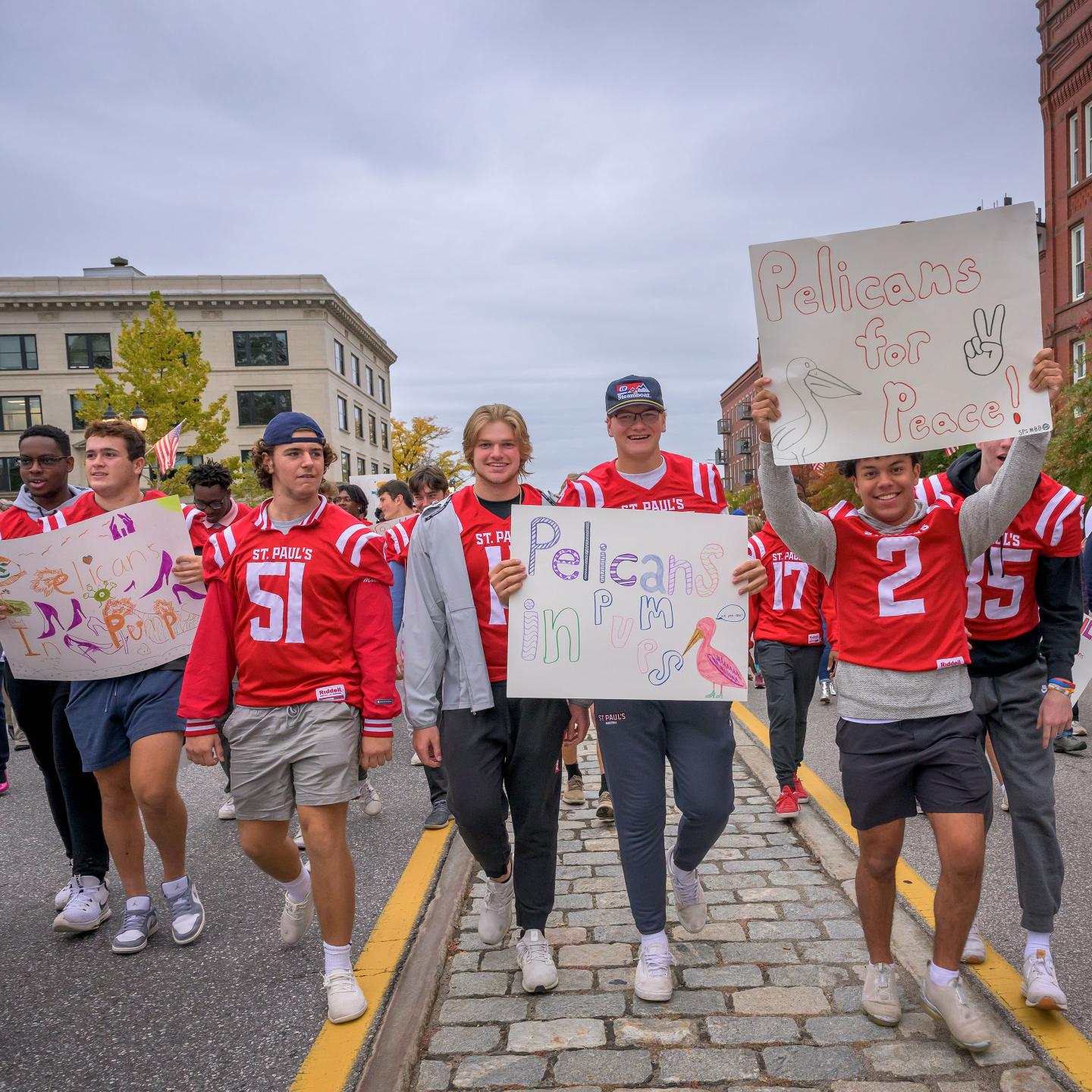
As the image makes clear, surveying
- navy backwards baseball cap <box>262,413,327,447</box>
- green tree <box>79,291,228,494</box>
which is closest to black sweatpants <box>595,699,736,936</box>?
navy backwards baseball cap <box>262,413,327,447</box>

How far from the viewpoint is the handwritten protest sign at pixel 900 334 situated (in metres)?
3.01

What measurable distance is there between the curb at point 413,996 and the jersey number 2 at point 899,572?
2.17m

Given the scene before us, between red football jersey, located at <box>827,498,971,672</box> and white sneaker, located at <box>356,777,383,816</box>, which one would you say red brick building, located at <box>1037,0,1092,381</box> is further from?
red football jersey, located at <box>827,498,971,672</box>

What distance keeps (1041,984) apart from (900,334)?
227cm

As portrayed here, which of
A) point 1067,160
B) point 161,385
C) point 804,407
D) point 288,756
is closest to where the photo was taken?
point 804,407

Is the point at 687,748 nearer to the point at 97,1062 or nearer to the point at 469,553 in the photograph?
the point at 469,553

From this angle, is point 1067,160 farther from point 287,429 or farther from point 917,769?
point 287,429

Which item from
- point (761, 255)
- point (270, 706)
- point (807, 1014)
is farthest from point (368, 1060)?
point (761, 255)

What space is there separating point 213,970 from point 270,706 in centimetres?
120

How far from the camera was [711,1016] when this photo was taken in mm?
3119

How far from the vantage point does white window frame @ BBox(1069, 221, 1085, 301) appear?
84.4 feet

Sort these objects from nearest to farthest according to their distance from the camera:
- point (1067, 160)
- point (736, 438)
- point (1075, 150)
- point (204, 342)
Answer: point (1075, 150) < point (1067, 160) < point (204, 342) < point (736, 438)

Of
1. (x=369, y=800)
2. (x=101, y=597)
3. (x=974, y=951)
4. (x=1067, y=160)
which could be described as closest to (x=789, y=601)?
(x=974, y=951)

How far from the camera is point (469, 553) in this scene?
3.53 metres
